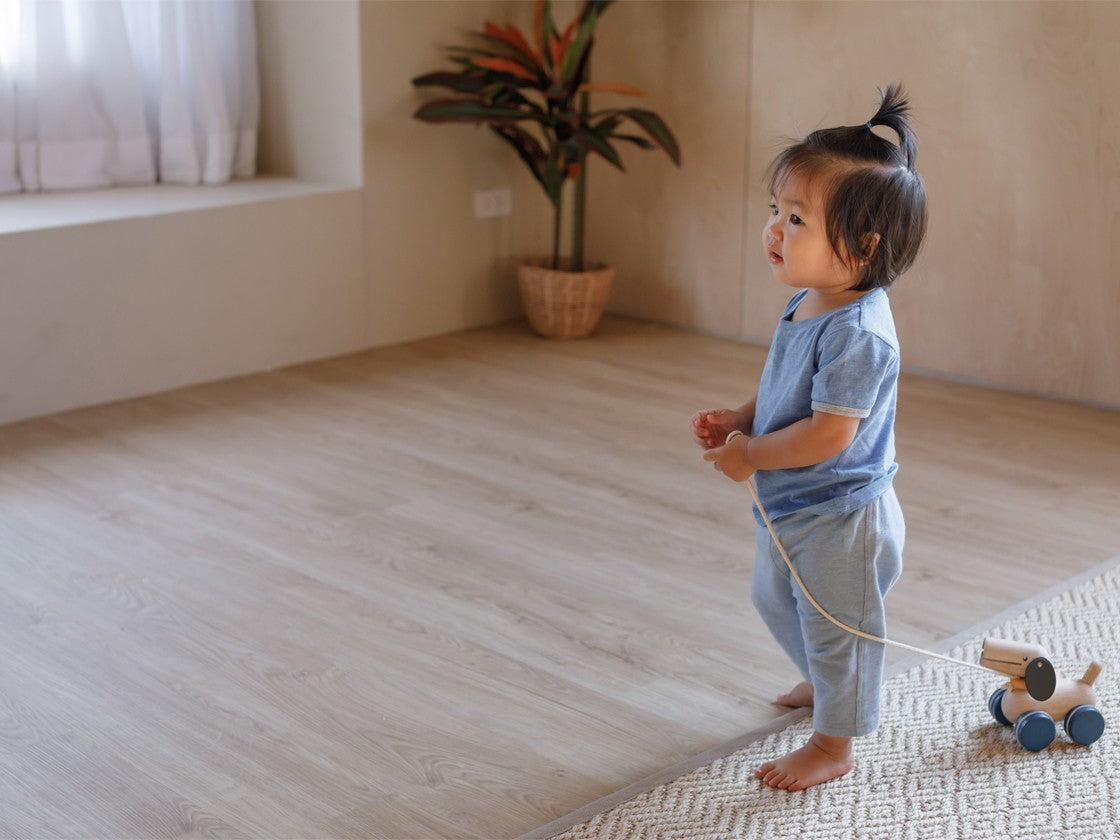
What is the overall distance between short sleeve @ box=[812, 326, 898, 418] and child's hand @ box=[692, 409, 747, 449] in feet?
0.66

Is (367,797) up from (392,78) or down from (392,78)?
down

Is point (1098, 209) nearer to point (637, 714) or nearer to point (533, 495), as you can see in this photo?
point (533, 495)

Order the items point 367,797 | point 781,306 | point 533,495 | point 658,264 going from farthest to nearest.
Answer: point 658,264
point 781,306
point 533,495
point 367,797

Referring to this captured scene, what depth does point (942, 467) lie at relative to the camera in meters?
3.14

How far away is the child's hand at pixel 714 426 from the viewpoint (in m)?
1.88

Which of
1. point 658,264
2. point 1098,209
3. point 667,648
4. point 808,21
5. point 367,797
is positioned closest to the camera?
point 367,797

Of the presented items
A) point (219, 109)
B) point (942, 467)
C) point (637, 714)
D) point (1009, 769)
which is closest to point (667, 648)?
point (637, 714)

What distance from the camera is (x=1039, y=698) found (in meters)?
1.91

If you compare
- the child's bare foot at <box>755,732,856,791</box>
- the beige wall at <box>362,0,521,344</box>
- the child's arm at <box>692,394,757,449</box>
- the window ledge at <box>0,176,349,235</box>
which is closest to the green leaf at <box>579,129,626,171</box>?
the beige wall at <box>362,0,521,344</box>

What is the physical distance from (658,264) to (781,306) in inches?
18.5

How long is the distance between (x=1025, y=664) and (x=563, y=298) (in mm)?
2425

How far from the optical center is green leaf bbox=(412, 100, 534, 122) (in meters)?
3.94

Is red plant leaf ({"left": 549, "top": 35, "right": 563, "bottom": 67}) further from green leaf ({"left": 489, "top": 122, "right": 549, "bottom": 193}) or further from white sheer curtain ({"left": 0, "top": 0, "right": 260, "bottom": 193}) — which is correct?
white sheer curtain ({"left": 0, "top": 0, "right": 260, "bottom": 193})

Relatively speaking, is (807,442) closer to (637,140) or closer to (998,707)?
(998,707)
